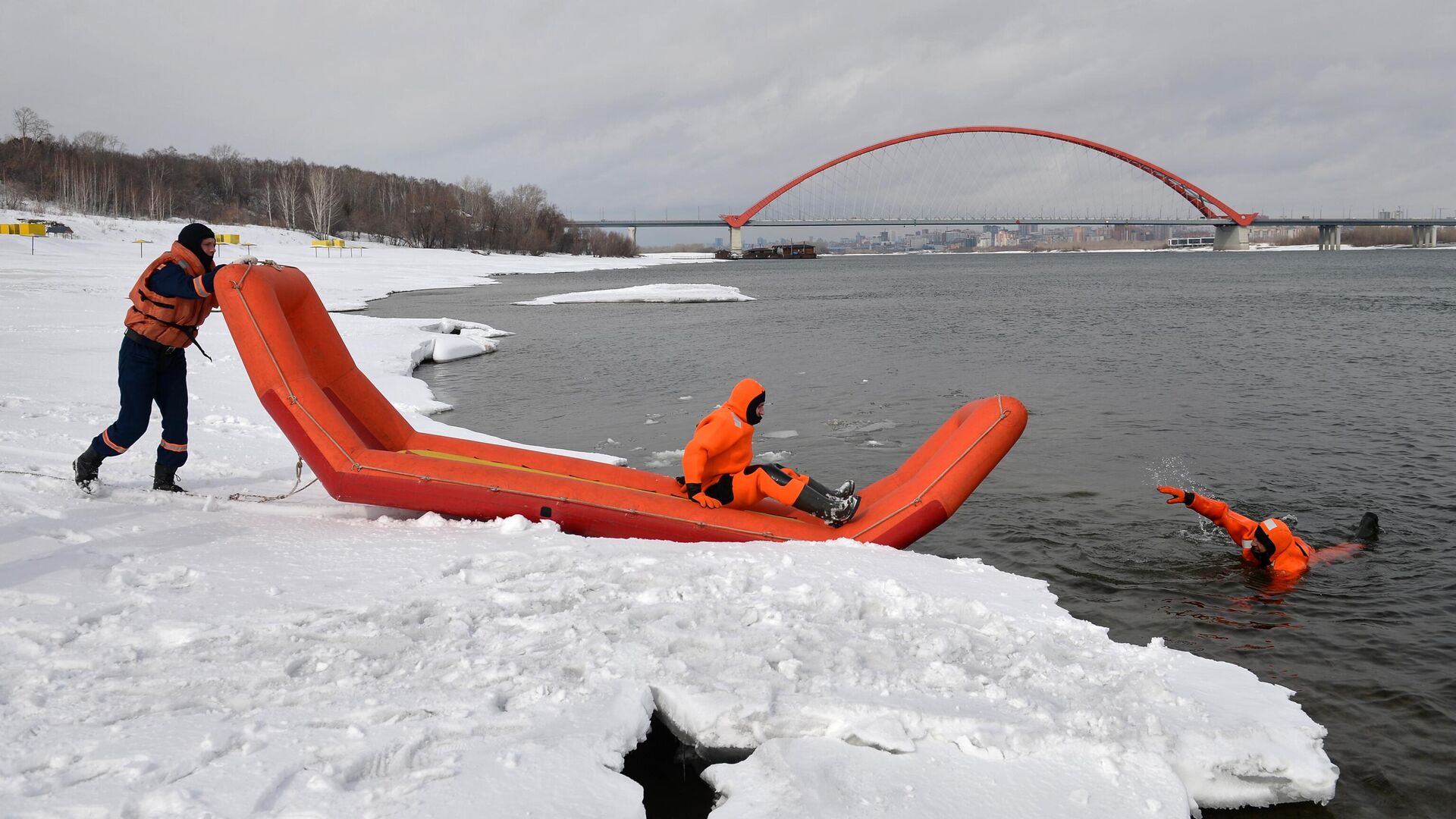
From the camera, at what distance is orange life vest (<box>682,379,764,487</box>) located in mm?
5605

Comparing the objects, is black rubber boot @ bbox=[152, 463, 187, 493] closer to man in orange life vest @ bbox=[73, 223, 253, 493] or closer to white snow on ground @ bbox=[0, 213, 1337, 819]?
man in orange life vest @ bbox=[73, 223, 253, 493]

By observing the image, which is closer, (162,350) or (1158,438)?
(162,350)

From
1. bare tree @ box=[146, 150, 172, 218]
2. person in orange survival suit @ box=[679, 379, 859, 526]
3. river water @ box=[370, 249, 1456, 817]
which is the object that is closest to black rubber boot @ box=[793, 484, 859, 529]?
person in orange survival suit @ box=[679, 379, 859, 526]

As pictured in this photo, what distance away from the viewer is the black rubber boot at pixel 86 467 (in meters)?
5.53

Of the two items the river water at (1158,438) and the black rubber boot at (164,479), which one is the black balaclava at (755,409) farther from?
the black rubber boot at (164,479)

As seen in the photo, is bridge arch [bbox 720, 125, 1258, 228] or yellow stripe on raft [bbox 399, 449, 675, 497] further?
bridge arch [bbox 720, 125, 1258, 228]

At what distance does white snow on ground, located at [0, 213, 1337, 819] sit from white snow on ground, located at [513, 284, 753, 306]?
98.8ft

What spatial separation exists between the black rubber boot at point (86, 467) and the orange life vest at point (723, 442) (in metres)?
3.43

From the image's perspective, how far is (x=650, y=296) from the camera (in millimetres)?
36969

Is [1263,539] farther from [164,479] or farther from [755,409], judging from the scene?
[164,479]

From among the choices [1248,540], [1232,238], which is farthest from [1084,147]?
[1248,540]

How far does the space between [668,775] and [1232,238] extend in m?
127

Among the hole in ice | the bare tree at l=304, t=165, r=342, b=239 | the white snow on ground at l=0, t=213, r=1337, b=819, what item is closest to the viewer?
the white snow on ground at l=0, t=213, r=1337, b=819

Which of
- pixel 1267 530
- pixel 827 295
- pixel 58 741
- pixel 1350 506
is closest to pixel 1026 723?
pixel 58 741
